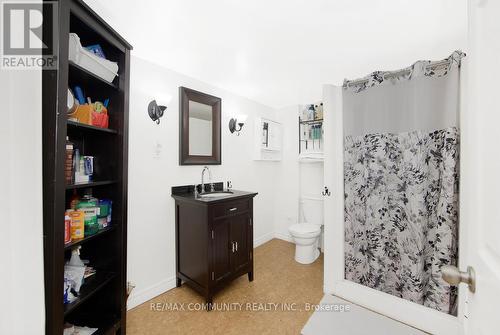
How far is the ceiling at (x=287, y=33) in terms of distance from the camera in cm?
131

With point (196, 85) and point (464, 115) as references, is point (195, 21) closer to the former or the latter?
point (196, 85)

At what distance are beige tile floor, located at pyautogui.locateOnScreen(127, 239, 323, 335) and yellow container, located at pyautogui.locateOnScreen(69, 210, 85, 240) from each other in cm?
95

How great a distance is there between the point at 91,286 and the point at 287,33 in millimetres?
2125

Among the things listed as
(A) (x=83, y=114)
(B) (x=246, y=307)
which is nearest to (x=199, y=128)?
(A) (x=83, y=114)

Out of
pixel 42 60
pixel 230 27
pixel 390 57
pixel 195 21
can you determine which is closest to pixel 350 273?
pixel 390 57

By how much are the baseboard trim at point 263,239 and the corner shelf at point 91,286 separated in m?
2.11

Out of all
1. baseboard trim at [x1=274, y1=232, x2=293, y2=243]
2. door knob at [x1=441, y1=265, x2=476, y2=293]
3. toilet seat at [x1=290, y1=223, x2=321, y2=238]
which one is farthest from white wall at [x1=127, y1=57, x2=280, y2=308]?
door knob at [x1=441, y1=265, x2=476, y2=293]

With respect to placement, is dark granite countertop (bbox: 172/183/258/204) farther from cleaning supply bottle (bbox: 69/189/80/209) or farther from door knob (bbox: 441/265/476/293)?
door knob (bbox: 441/265/476/293)

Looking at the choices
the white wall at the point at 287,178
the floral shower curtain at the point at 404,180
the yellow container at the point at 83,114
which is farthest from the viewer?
the white wall at the point at 287,178

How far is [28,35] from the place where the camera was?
2.87ft

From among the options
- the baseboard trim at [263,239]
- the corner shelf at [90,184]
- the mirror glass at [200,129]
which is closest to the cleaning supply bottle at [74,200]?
the corner shelf at [90,184]

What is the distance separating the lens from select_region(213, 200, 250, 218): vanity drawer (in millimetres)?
1946

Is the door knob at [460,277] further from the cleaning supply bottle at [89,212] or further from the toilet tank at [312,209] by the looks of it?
the toilet tank at [312,209]

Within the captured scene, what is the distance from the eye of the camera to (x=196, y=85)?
2.42 meters
